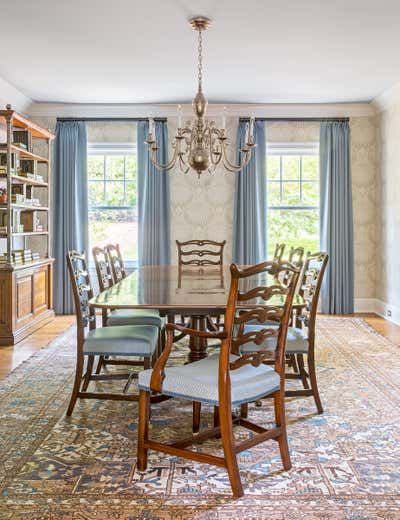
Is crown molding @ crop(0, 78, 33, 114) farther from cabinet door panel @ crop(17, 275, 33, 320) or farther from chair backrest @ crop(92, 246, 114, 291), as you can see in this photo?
chair backrest @ crop(92, 246, 114, 291)

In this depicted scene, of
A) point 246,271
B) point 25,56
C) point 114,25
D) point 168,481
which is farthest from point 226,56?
point 168,481

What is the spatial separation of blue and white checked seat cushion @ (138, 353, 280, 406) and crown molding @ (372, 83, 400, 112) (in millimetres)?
4810

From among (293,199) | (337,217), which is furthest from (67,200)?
(337,217)

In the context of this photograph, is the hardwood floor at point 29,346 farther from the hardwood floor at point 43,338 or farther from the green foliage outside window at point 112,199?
the green foliage outside window at point 112,199

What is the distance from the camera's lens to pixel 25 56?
17.4 ft

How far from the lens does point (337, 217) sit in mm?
7379

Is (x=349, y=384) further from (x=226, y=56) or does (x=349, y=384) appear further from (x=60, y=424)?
(x=226, y=56)

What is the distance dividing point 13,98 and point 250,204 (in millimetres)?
3173

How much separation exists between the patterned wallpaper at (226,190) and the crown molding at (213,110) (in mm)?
136

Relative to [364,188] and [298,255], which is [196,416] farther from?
[364,188]

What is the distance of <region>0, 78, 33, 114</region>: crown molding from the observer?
20.5 feet

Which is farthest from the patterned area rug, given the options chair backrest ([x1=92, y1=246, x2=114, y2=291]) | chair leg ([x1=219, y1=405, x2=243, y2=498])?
chair backrest ([x1=92, y1=246, x2=114, y2=291])

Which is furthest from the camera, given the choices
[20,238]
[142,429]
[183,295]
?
[20,238]

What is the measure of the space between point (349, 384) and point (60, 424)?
6.75 ft
